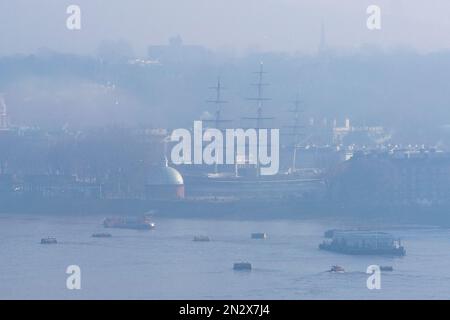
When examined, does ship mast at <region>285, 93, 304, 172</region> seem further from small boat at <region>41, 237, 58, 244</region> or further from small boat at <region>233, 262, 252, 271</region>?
small boat at <region>233, 262, 252, 271</region>

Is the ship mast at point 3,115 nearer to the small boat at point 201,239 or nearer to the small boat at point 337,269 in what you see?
the small boat at point 201,239

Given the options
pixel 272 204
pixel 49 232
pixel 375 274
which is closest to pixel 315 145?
pixel 272 204

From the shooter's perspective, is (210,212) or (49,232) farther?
(210,212)

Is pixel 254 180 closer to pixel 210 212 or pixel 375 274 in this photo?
pixel 210 212

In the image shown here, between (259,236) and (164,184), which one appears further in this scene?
(164,184)

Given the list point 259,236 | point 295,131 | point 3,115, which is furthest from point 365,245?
point 3,115

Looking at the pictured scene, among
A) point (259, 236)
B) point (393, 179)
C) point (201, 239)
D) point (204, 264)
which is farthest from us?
point (393, 179)

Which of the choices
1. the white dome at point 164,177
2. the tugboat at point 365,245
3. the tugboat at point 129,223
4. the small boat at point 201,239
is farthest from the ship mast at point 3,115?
the tugboat at point 365,245

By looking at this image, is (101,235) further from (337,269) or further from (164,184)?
(164,184)
